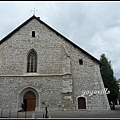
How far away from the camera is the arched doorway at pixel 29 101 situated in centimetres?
1842

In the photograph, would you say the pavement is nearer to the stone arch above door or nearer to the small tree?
the stone arch above door

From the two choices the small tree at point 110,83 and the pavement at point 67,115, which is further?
the small tree at point 110,83

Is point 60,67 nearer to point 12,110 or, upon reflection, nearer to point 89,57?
point 89,57

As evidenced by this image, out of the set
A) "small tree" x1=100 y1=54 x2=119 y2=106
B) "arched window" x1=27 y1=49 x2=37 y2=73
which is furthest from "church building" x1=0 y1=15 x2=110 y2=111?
"small tree" x1=100 y1=54 x2=119 y2=106

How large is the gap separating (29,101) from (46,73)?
3.77 meters

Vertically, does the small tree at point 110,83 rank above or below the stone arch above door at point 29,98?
above

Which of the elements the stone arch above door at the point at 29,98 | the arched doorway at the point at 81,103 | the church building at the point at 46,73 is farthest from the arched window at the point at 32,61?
the arched doorway at the point at 81,103

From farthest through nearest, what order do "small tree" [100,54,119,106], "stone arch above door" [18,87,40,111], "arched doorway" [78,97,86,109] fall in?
"small tree" [100,54,119,106]
"stone arch above door" [18,87,40,111]
"arched doorway" [78,97,86,109]

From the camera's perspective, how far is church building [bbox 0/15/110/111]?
58.1 ft

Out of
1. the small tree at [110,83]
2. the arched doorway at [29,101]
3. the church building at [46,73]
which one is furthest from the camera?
the small tree at [110,83]

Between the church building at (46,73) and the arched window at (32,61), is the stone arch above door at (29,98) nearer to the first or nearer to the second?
the church building at (46,73)

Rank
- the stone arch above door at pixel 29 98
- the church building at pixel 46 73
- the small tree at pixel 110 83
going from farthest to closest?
the small tree at pixel 110 83, the stone arch above door at pixel 29 98, the church building at pixel 46 73

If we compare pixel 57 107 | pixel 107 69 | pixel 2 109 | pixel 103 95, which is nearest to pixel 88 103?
pixel 103 95

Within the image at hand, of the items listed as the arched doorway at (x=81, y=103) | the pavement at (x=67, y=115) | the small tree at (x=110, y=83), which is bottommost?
the pavement at (x=67, y=115)
